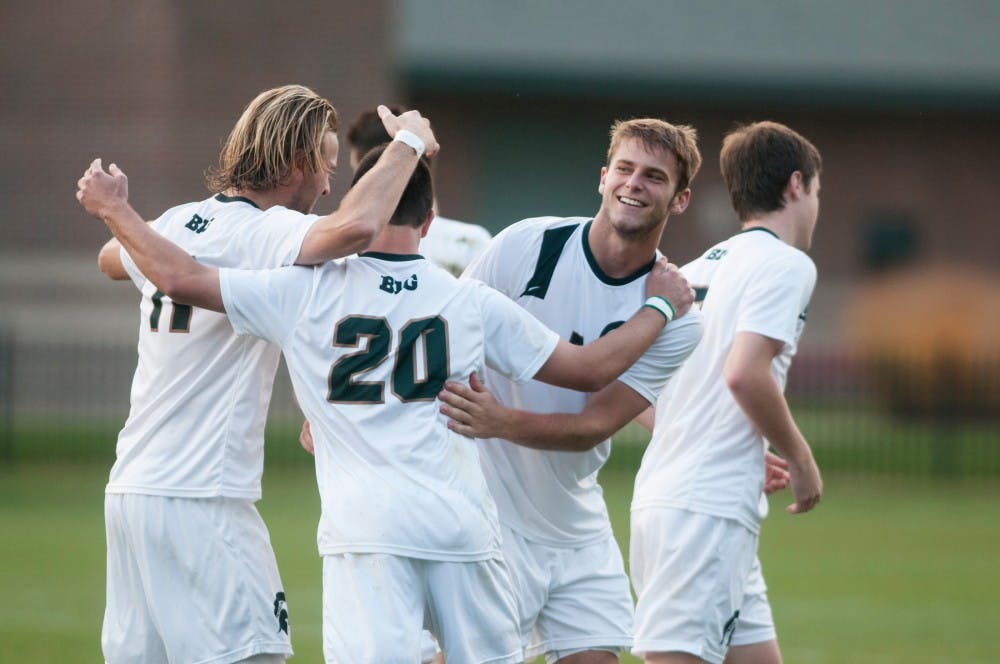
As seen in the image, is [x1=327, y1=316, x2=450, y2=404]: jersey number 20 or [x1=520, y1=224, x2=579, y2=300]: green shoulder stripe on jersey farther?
[x1=520, y1=224, x2=579, y2=300]: green shoulder stripe on jersey

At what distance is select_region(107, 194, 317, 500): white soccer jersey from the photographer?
17.1 feet

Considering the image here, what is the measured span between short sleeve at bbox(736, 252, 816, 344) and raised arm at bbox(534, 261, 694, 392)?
1.76 ft

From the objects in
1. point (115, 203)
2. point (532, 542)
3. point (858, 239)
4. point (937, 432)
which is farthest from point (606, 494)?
point (858, 239)

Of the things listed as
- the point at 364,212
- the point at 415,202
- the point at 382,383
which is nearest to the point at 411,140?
the point at 415,202

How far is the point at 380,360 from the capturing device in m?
4.77

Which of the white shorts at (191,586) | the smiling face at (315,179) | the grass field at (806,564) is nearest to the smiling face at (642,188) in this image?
the smiling face at (315,179)

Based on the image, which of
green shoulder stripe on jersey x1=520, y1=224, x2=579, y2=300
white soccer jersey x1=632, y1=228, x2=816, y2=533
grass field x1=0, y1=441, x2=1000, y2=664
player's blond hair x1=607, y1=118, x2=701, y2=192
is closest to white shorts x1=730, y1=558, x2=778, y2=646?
white soccer jersey x1=632, y1=228, x2=816, y2=533

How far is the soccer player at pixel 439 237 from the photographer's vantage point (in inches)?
294

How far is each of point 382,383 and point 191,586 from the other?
1.07 meters

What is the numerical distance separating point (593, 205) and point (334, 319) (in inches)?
1034

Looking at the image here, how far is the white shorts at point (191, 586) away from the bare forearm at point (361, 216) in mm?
1016

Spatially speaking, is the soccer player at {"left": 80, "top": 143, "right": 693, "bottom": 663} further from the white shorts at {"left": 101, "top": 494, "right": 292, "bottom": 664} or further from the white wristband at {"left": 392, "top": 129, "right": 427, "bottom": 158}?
the white shorts at {"left": 101, "top": 494, "right": 292, "bottom": 664}

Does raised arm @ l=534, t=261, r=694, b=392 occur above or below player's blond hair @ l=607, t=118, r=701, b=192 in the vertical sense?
below

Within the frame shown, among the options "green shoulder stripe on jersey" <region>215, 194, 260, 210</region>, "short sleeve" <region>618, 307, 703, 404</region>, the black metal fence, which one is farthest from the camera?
the black metal fence
